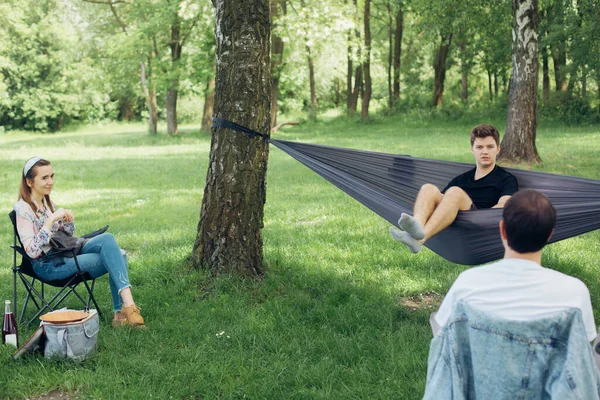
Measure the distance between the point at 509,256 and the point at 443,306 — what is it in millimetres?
218

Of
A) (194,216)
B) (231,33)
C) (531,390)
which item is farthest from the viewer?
(194,216)

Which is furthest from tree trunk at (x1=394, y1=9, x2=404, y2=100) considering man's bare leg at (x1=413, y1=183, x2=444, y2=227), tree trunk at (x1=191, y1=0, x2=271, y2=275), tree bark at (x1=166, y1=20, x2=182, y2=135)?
man's bare leg at (x1=413, y1=183, x2=444, y2=227)

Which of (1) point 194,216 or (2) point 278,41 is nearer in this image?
(1) point 194,216

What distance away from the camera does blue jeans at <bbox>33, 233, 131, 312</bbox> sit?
11.7 ft

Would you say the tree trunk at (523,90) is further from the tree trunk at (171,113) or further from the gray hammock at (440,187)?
the tree trunk at (171,113)

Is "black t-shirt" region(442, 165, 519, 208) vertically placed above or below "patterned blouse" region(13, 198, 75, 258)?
above

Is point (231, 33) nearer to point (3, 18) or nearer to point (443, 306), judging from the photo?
point (443, 306)

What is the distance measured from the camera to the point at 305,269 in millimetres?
4520

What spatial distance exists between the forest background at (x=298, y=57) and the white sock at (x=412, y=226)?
33.7ft

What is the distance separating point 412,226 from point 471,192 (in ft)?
2.47

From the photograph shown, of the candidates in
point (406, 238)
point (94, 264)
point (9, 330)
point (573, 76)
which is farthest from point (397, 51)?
point (9, 330)

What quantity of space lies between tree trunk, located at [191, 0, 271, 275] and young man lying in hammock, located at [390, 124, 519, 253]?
987 mm

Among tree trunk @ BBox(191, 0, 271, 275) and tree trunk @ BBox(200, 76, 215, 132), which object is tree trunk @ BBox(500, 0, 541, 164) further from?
tree trunk @ BBox(200, 76, 215, 132)

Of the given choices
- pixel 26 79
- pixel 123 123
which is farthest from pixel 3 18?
pixel 123 123
